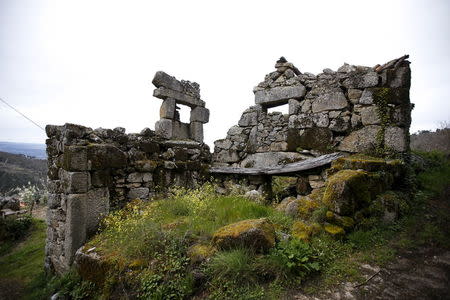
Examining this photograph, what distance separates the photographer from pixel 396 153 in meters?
4.87

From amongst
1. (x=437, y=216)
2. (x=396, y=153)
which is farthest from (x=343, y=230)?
(x=396, y=153)

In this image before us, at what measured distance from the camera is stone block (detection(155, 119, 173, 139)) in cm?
696

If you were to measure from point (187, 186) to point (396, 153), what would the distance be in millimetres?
4853

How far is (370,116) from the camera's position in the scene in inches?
204

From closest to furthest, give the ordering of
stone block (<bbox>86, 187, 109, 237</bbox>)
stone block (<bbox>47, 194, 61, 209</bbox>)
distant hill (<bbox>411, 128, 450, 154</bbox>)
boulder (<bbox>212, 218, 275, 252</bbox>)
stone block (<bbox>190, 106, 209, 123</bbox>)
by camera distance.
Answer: boulder (<bbox>212, 218, 275, 252</bbox>) < stone block (<bbox>86, 187, 109, 237</bbox>) < stone block (<bbox>47, 194, 61, 209</bbox>) < stone block (<bbox>190, 106, 209, 123</bbox>) < distant hill (<bbox>411, 128, 450, 154</bbox>)

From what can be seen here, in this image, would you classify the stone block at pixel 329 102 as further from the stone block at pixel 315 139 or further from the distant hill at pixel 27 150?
the distant hill at pixel 27 150

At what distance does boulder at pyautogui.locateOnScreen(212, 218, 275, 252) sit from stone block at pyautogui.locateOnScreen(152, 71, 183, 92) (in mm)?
5379

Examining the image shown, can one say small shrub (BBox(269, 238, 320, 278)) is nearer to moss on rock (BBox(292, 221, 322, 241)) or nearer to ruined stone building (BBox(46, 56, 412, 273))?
moss on rock (BBox(292, 221, 322, 241))

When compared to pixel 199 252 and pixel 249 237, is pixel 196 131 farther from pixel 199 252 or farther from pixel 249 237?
pixel 249 237

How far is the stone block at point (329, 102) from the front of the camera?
5.56 m

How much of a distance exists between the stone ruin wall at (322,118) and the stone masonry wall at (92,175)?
7.30ft

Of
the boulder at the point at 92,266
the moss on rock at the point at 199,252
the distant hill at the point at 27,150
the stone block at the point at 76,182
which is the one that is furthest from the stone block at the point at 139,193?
the distant hill at the point at 27,150

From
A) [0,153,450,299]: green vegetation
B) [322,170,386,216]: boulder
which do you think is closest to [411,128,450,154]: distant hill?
[0,153,450,299]: green vegetation

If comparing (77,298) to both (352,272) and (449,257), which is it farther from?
(449,257)
